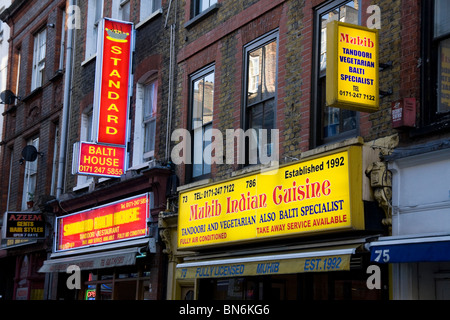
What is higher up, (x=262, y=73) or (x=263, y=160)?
(x=262, y=73)

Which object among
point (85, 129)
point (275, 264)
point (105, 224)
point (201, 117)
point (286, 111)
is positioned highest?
point (85, 129)

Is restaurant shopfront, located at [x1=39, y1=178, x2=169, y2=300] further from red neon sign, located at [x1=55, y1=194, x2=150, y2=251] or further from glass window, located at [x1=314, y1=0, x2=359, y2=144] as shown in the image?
glass window, located at [x1=314, y1=0, x2=359, y2=144]

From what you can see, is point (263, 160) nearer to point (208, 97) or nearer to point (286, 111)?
point (286, 111)

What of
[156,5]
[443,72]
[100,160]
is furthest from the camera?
[156,5]

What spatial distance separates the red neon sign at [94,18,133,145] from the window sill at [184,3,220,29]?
6.54ft

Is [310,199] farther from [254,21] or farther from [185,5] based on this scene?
[185,5]

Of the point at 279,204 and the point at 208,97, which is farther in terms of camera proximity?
the point at 208,97

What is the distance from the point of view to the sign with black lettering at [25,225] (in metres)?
18.7

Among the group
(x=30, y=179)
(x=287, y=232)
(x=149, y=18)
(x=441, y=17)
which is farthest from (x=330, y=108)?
(x=30, y=179)

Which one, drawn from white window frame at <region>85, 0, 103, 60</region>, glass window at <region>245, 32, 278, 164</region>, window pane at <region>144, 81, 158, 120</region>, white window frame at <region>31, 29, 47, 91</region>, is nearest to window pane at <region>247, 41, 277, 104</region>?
glass window at <region>245, 32, 278, 164</region>

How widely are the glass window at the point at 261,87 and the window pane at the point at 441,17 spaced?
3407 mm

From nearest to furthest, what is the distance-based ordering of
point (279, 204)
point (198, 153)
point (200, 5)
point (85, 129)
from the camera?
point (279, 204), point (198, 153), point (200, 5), point (85, 129)

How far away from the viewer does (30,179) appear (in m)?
21.6

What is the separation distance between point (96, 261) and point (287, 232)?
6.36 m
